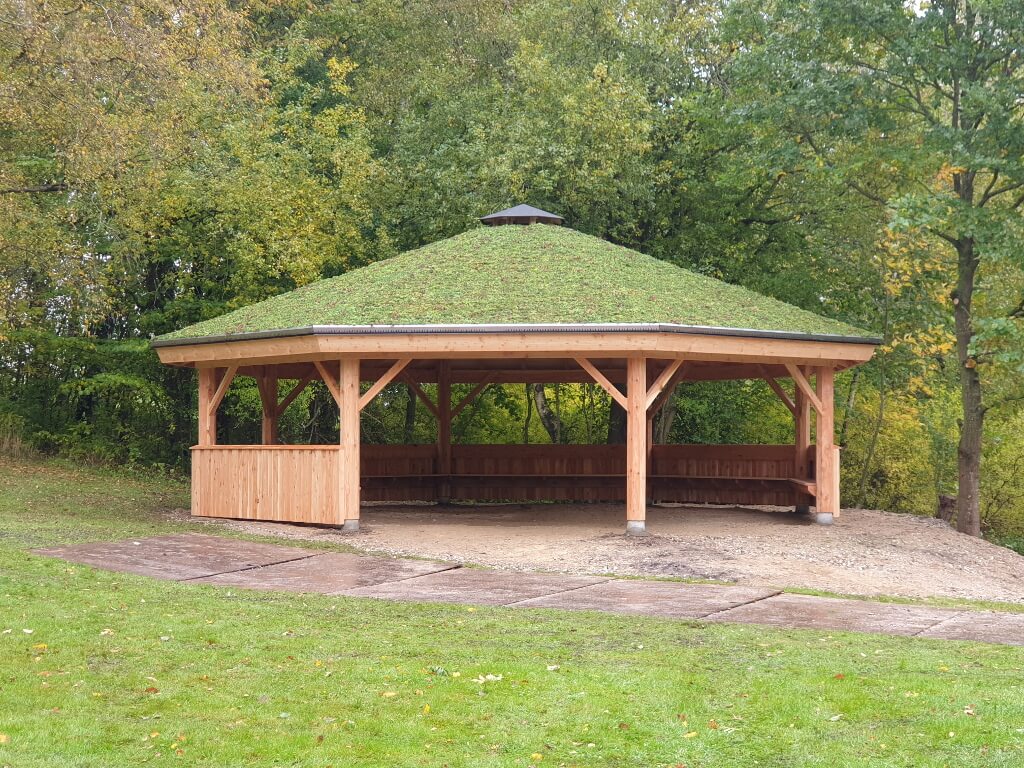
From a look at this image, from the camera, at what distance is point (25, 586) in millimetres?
10109

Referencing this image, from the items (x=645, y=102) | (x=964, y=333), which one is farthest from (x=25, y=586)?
(x=645, y=102)

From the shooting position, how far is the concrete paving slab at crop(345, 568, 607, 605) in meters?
10.5

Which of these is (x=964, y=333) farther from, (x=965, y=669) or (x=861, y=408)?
(x=965, y=669)

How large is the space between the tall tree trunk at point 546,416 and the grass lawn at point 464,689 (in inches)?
769

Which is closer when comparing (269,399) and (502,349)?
(502,349)

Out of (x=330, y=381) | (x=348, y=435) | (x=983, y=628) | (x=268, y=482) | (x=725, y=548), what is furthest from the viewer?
(x=268, y=482)

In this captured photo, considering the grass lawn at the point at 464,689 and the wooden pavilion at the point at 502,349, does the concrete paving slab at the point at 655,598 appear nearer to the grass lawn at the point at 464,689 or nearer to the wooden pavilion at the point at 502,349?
the grass lawn at the point at 464,689

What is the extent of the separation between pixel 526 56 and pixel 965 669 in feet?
68.5

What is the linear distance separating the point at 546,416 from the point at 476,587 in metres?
18.6

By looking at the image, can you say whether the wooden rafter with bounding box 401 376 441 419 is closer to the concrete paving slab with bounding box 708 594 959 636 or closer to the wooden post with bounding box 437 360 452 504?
the wooden post with bounding box 437 360 452 504

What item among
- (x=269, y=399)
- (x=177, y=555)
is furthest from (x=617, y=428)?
(x=177, y=555)

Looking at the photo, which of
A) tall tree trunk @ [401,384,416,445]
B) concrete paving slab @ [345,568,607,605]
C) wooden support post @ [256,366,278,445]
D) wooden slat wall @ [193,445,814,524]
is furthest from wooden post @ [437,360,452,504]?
concrete paving slab @ [345,568,607,605]

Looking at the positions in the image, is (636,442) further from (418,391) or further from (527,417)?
(527,417)

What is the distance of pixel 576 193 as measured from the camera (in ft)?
81.5
